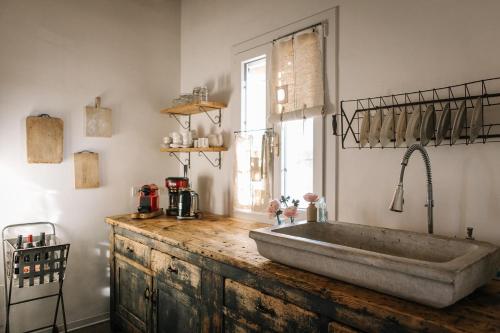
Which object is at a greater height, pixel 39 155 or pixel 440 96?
pixel 440 96

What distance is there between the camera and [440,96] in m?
1.71

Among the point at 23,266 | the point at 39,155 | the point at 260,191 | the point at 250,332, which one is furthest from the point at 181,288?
the point at 39,155

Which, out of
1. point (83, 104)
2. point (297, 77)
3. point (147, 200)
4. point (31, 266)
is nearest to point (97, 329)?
point (31, 266)

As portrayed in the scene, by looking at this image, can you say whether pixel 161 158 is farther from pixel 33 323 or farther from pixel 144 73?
pixel 33 323

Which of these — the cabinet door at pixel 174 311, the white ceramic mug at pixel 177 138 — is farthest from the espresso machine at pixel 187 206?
the cabinet door at pixel 174 311

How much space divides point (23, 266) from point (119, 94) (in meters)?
1.54

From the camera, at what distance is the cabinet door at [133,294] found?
7.86 feet

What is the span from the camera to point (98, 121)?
2.98 metres

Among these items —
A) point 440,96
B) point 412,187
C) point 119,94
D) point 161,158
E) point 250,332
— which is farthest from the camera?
point 161,158

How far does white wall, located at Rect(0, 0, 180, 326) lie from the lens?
2.65 metres

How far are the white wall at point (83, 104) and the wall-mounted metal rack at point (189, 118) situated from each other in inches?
4.2

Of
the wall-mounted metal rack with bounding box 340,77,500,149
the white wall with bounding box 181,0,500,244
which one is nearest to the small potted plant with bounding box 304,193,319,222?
the white wall with bounding box 181,0,500,244

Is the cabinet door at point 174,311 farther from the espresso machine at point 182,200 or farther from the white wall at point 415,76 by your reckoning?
the white wall at point 415,76

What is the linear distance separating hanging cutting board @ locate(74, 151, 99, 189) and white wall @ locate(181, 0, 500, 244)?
1.80 meters
